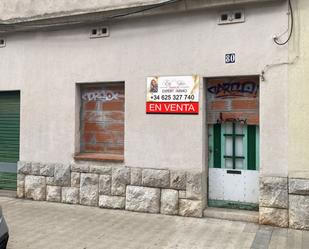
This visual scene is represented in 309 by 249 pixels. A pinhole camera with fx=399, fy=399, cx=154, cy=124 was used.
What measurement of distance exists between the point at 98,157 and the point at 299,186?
4.04 metres

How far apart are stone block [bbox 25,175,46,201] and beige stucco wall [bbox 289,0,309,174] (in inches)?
211

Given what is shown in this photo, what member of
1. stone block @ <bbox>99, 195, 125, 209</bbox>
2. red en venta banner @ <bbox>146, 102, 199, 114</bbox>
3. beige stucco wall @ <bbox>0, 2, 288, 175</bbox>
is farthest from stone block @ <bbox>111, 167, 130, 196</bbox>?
red en venta banner @ <bbox>146, 102, 199, 114</bbox>

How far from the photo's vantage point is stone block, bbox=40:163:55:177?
892 centimetres

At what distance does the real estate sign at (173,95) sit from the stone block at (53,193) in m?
2.77

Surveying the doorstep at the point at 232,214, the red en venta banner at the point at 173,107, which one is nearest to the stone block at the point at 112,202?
the doorstep at the point at 232,214

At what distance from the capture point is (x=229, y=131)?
7.67 meters

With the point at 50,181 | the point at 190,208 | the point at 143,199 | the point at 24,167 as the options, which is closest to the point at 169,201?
the point at 190,208

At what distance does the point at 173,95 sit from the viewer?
7.79 meters

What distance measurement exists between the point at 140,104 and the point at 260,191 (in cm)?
287

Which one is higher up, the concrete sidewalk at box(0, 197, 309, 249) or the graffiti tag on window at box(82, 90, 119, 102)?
the graffiti tag on window at box(82, 90, 119, 102)

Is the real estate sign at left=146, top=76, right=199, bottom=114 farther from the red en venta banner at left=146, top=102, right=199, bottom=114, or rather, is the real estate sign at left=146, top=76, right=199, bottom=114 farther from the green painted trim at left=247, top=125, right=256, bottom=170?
the green painted trim at left=247, top=125, right=256, bottom=170

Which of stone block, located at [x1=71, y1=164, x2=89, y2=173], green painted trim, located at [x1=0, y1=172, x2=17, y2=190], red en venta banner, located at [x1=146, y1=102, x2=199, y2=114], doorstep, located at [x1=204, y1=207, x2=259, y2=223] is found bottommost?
doorstep, located at [x1=204, y1=207, x2=259, y2=223]

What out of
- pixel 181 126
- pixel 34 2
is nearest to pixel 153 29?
pixel 181 126

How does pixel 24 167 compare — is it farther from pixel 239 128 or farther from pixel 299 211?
pixel 299 211
